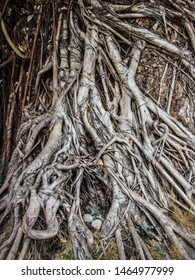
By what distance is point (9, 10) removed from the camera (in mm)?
3367

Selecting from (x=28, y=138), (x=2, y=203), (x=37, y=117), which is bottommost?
(x=2, y=203)

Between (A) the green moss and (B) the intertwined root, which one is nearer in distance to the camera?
(B) the intertwined root

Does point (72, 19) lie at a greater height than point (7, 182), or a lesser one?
greater

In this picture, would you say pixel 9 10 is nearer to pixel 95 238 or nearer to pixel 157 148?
pixel 157 148

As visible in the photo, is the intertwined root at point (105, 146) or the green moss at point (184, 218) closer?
the intertwined root at point (105, 146)

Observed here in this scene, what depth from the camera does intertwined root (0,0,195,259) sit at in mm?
1737

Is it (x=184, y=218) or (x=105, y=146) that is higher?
(x=105, y=146)

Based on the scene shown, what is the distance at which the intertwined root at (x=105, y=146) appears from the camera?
1737mm

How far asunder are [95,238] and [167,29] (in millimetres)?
1926

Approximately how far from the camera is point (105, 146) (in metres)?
2.04

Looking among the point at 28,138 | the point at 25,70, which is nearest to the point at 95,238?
the point at 28,138
